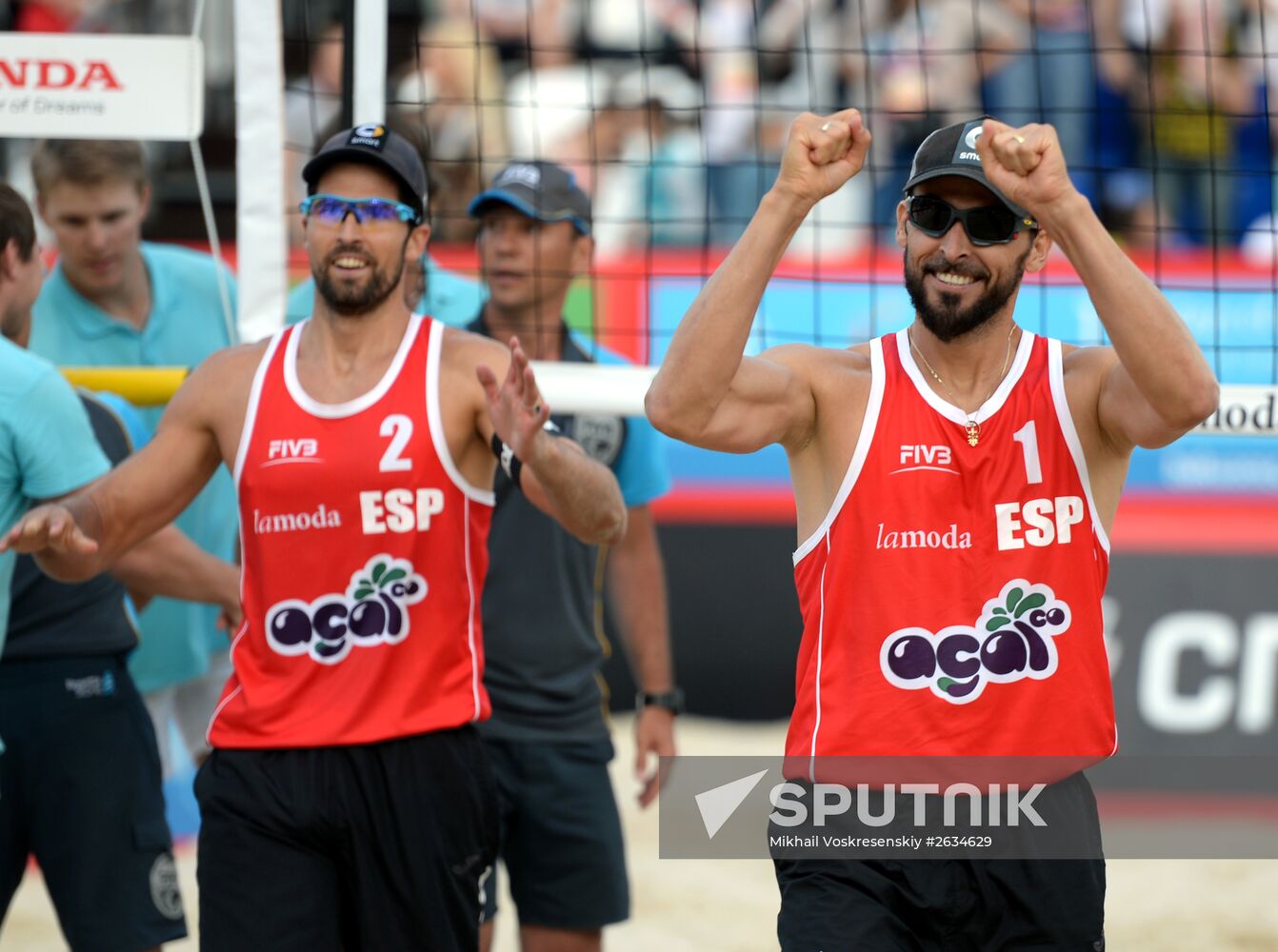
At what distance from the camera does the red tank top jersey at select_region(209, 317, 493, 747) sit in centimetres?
394

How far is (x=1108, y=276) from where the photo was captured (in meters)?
3.24

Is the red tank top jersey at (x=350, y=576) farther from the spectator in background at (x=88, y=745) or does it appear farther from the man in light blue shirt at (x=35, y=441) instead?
the spectator in background at (x=88, y=745)

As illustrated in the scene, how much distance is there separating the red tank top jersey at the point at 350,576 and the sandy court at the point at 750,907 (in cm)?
275

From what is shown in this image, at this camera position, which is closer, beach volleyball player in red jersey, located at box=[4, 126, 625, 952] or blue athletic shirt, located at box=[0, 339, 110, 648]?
beach volleyball player in red jersey, located at box=[4, 126, 625, 952]

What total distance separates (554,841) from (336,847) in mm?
1195

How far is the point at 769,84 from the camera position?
10.2 m

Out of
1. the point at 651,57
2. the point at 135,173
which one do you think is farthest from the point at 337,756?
the point at 651,57

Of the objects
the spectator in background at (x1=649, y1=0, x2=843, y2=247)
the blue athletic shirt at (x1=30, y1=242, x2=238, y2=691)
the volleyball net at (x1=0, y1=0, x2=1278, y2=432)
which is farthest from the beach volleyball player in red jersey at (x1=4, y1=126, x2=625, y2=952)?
the spectator in background at (x1=649, y1=0, x2=843, y2=247)

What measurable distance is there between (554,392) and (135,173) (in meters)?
1.93

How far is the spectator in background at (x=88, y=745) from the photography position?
4.47 m

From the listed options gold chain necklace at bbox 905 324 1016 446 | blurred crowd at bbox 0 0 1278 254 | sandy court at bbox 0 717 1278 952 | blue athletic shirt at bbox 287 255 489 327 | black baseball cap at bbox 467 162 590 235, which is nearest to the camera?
gold chain necklace at bbox 905 324 1016 446

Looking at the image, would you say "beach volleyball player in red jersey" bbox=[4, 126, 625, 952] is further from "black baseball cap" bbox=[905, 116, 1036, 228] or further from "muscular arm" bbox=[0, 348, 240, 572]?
"black baseball cap" bbox=[905, 116, 1036, 228]

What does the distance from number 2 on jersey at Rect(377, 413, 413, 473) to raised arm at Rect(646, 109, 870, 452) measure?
765 millimetres

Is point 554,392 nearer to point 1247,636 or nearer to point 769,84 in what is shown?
point 1247,636
